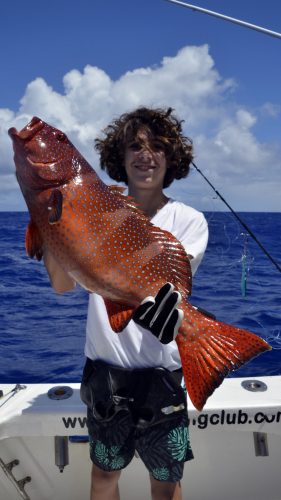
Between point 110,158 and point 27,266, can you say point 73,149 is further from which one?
point 27,266

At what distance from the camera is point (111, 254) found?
1.96 meters

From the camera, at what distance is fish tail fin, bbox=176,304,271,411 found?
6.49 feet

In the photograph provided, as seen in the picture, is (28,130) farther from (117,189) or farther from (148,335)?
(148,335)

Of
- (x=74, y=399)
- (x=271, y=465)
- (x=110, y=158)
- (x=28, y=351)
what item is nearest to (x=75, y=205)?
(x=110, y=158)

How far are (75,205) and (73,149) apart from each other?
31cm

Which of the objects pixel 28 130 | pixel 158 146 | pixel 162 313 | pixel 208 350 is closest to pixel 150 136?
pixel 158 146

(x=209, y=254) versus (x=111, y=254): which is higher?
(x=111, y=254)

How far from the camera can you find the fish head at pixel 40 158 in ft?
6.39

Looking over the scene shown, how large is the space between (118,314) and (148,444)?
87 centimetres

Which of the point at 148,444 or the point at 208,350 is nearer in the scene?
the point at 208,350

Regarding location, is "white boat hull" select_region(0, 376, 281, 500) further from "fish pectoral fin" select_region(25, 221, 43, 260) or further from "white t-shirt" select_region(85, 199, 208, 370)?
"fish pectoral fin" select_region(25, 221, 43, 260)

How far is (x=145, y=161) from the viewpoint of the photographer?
8.21 feet

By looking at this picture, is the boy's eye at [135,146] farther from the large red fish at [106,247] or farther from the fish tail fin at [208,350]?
the fish tail fin at [208,350]

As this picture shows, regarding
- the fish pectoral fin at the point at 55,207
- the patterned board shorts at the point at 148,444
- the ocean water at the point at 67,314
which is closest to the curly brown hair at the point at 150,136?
the fish pectoral fin at the point at 55,207
